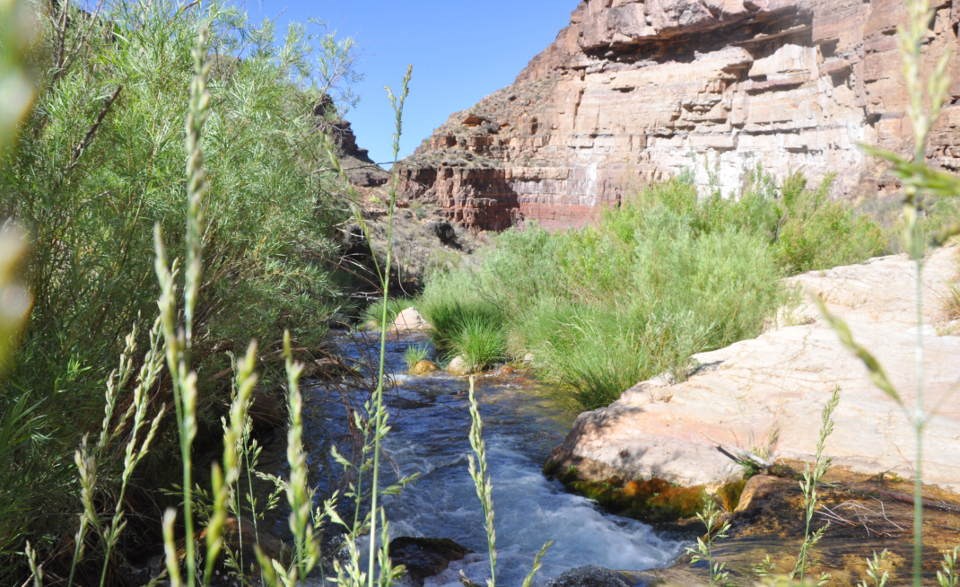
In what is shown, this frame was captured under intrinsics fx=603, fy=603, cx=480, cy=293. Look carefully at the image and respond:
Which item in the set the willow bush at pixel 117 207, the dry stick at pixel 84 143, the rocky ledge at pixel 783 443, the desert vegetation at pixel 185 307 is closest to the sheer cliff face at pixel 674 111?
the rocky ledge at pixel 783 443

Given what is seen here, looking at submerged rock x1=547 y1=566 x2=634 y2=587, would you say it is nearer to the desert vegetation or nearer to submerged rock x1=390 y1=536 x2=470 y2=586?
the desert vegetation

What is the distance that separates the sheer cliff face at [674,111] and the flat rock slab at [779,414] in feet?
51.3

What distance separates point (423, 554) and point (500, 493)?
3.44ft

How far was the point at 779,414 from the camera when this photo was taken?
400cm

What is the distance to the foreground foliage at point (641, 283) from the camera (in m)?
5.59

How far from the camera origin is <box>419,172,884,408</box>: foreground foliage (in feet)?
18.4

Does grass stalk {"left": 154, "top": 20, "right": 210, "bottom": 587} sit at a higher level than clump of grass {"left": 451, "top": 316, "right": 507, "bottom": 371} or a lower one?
higher

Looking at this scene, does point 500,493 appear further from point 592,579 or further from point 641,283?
point 641,283

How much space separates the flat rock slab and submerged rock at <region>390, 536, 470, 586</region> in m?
1.14

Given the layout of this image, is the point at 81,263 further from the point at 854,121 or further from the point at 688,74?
the point at 688,74

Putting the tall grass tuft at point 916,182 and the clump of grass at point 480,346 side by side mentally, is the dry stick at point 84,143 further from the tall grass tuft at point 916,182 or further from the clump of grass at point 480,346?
the clump of grass at point 480,346

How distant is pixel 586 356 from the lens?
5656mm

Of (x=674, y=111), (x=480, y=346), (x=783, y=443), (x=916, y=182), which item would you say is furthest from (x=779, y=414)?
(x=674, y=111)

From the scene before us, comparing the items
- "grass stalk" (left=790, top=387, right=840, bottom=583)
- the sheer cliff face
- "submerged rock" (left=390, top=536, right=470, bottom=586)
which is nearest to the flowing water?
"submerged rock" (left=390, top=536, right=470, bottom=586)
